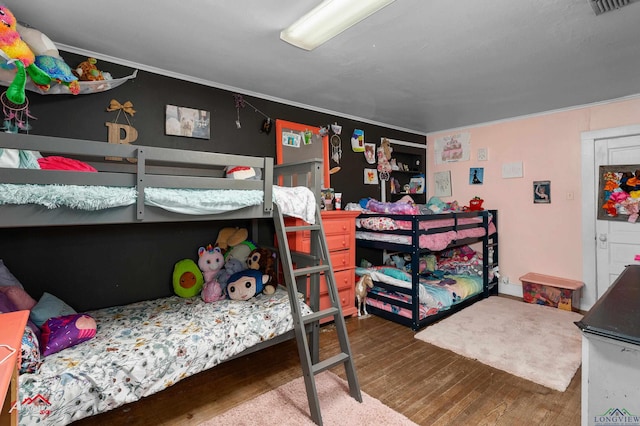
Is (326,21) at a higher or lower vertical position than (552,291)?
higher

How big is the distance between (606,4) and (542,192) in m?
2.70

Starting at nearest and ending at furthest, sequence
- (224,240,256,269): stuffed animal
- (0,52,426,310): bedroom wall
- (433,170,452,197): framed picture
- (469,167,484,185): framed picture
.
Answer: (0,52,426,310): bedroom wall → (224,240,256,269): stuffed animal → (469,167,484,185): framed picture → (433,170,452,197): framed picture

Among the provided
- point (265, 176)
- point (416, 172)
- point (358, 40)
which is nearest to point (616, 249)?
point (416, 172)

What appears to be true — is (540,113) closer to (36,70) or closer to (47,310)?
(36,70)

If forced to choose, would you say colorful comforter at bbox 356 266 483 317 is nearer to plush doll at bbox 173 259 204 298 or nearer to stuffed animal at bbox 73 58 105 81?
plush doll at bbox 173 259 204 298

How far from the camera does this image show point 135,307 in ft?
8.02

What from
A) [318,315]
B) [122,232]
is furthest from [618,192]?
[122,232]

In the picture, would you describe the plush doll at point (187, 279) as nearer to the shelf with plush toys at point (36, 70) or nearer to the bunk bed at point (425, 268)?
the shelf with plush toys at point (36, 70)

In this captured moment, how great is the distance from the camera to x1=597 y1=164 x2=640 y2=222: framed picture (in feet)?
10.9

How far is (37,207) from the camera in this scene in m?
1.34

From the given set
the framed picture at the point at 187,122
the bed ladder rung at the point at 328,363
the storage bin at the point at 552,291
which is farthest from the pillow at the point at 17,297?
the storage bin at the point at 552,291

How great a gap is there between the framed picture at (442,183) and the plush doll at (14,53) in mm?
4765

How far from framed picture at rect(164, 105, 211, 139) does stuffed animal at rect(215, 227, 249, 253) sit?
0.92m

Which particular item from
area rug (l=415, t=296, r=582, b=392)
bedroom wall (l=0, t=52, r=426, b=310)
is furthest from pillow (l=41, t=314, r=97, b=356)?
area rug (l=415, t=296, r=582, b=392)
